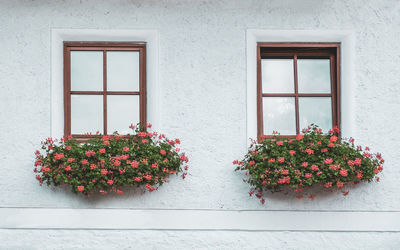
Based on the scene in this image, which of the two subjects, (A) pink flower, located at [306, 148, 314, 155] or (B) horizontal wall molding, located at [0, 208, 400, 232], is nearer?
(A) pink flower, located at [306, 148, 314, 155]

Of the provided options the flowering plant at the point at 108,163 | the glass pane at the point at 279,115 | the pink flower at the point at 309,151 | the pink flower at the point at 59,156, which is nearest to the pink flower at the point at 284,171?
the pink flower at the point at 309,151

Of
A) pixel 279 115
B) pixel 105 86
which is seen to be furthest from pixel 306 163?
pixel 105 86

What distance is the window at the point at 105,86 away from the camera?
4723mm

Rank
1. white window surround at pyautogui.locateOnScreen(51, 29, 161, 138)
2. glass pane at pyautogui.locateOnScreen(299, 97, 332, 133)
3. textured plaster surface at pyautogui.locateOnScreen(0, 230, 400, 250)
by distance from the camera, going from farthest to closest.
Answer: glass pane at pyautogui.locateOnScreen(299, 97, 332, 133), white window surround at pyautogui.locateOnScreen(51, 29, 161, 138), textured plaster surface at pyautogui.locateOnScreen(0, 230, 400, 250)

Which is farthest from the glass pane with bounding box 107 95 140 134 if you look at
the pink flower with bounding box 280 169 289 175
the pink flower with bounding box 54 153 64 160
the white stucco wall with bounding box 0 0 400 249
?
the pink flower with bounding box 280 169 289 175

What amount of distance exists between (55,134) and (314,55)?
293 cm

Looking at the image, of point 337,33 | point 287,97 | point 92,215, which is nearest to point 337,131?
point 287,97

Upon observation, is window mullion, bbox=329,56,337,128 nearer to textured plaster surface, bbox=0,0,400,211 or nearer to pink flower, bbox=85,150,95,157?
textured plaster surface, bbox=0,0,400,211

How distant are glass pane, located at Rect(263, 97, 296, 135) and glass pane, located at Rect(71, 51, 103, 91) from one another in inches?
72.5

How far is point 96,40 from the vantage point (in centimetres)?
468

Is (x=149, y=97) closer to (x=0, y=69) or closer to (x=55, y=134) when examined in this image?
(x=55, y=134)

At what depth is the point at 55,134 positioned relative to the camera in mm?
4543

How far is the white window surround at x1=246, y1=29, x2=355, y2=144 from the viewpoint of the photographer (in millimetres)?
4617

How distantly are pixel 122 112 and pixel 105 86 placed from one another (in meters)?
0.34
